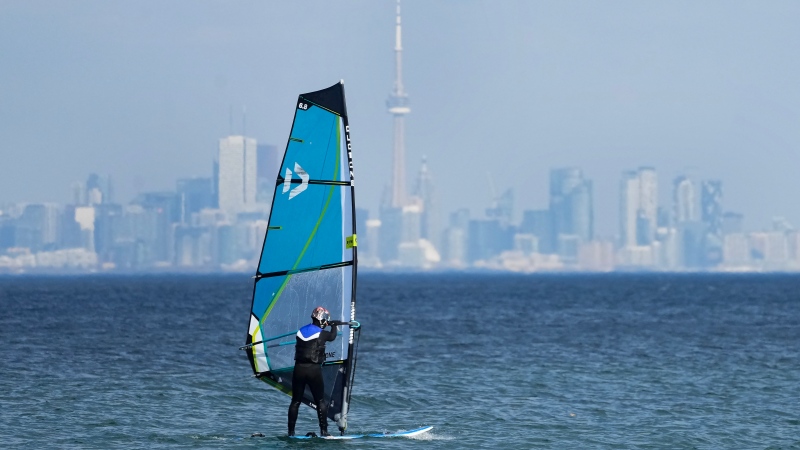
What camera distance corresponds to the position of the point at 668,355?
43.1 m

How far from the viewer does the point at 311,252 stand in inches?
832

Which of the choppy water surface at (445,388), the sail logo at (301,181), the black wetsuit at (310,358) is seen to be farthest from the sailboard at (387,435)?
the sail logo at (301,181)

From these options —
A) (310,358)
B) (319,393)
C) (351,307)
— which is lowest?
(319,393)

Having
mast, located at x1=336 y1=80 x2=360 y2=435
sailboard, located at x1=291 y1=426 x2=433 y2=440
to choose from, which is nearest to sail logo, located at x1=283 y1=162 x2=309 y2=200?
mast, located at x1=336 y1=80 x2=360 y2=435

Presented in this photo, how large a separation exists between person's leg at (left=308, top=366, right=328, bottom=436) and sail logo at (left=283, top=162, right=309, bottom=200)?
2.97m

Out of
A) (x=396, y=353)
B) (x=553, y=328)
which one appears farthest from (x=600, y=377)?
(x=553, y=328)

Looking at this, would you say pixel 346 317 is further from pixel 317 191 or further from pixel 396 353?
pixel 396 353

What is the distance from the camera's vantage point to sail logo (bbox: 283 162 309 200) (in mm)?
20859

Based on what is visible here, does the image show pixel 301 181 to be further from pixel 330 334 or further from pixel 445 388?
pixel 445 388

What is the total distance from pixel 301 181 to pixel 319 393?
357cm

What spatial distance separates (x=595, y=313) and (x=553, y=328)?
19899 millimetres

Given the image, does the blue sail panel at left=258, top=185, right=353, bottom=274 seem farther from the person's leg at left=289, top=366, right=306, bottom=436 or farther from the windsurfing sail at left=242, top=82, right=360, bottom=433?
the person's leg at left=289, top=366, right=306, bottom=436

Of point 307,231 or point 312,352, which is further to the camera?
point 307,231

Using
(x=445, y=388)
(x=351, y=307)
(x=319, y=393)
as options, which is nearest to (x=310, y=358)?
(x=319, y=393)
